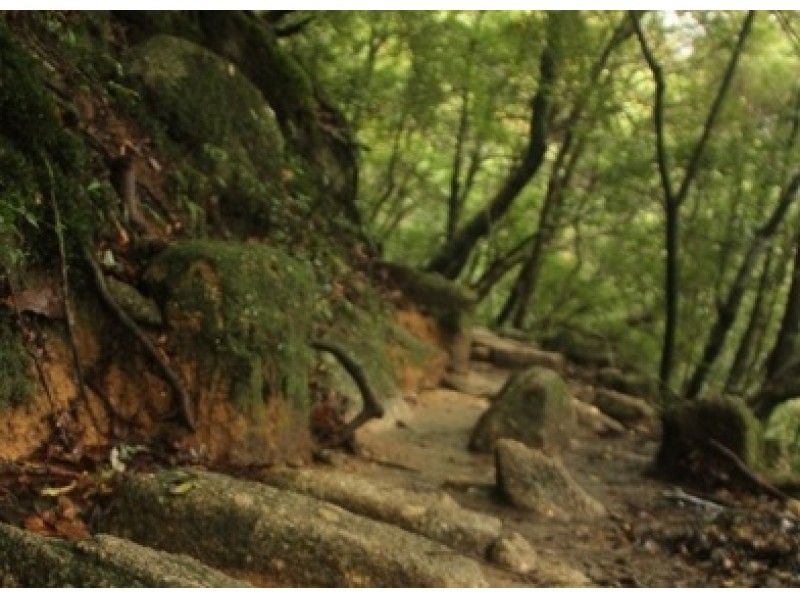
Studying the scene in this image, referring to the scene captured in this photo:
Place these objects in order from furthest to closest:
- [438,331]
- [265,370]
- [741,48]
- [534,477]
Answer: [438,331]
[741,48]
[534,477]
[265,370]

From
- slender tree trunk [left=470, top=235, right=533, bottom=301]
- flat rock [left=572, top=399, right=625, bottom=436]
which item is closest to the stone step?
flat rock [left=572, top=399, right=625, bottom=436]

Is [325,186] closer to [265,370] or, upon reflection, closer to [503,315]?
[265,370]

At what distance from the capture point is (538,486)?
538 centimetres

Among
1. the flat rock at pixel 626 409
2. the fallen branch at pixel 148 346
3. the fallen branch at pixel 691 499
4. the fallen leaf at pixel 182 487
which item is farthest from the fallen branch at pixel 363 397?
the flat rock at pixel 626 409

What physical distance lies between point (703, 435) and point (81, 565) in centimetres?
543

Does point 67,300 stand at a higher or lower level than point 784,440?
higher

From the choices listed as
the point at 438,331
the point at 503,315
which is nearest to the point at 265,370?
the point at 438,331

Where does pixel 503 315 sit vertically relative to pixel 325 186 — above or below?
below

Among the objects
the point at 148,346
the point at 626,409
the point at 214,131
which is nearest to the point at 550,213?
the point at 626,409

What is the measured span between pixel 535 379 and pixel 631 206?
567 centimetres

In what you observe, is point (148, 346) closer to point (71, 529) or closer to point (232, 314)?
point (232, 314)

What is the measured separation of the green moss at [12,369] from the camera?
3545 millimetres

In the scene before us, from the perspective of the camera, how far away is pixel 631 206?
11.7 metres

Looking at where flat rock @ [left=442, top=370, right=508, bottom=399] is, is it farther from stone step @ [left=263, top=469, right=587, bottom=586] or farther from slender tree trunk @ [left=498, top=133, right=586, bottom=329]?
stone step @ [left=263, top=469, right=587, bottom=586]
